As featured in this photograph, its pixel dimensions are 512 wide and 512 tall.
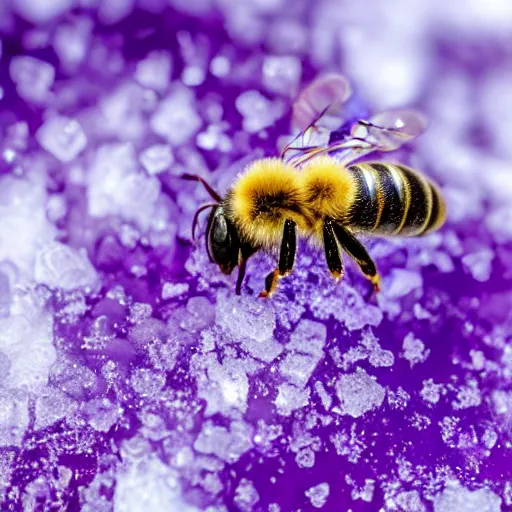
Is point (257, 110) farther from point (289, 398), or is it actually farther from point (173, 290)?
point (289, 398)

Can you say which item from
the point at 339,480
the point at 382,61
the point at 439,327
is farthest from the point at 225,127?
the point at 339,480

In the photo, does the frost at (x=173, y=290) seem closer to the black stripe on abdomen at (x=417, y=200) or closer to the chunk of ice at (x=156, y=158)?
the chunk of ice at (x=156, y=158)

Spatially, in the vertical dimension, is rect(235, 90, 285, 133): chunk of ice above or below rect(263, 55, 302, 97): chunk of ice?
below

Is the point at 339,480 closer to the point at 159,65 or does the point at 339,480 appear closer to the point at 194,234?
the point at 194,234

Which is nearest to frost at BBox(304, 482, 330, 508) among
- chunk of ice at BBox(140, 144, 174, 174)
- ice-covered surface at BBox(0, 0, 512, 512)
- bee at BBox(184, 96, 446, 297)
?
ice-covered surface at BBox(0, 0, 512, 512)

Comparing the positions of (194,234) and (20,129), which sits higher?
(20,129)

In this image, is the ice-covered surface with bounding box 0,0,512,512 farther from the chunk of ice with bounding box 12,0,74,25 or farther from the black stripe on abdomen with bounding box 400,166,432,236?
the black stripe on abdomen with bounding box 400,166,432,236

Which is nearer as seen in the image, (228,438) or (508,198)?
(228,438)

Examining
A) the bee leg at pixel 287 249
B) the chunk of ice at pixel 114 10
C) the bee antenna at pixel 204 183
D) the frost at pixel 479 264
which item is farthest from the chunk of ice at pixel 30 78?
the frost at pixel 479 264
